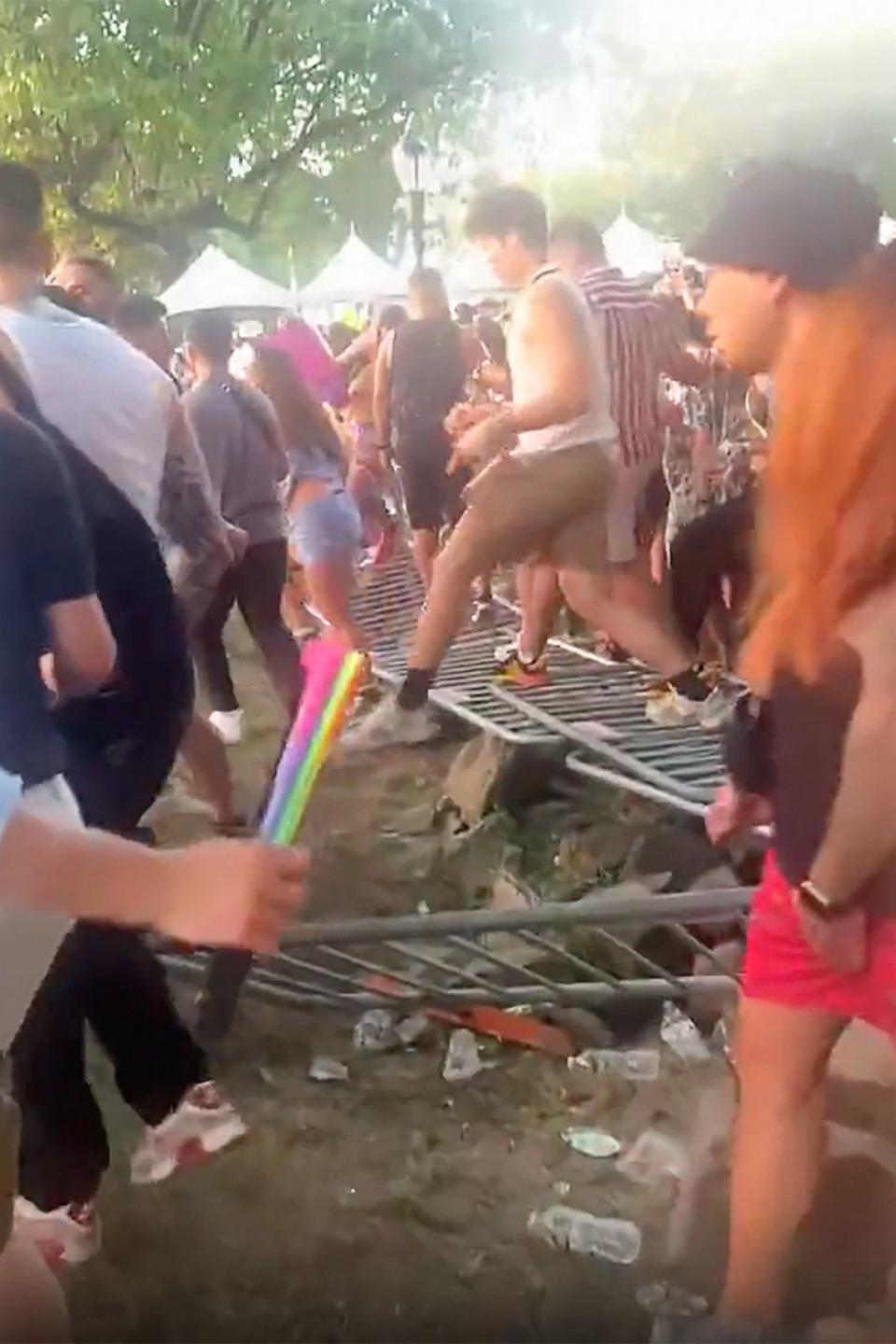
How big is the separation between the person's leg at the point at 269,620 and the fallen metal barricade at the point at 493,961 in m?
0.17

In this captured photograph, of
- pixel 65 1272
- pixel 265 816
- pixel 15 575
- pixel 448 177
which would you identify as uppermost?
pixel 448 177

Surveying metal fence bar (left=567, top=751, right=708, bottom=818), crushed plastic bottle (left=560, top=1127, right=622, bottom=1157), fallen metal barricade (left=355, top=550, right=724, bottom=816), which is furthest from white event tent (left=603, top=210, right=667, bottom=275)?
crushed plastic bottle (left=560, top=1127, right=622, bottom=1157)

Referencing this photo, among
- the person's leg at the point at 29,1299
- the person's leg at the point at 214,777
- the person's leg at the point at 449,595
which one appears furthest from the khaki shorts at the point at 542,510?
the person's leg at the point at 29,1299

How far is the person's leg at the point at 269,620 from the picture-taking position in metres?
1.00

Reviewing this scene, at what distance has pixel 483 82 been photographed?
968mm

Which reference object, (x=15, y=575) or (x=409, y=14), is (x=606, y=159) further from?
(x=15, y=575)

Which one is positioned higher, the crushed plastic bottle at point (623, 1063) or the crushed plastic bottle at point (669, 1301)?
the crushed plastic bottle at point (623, 1063)

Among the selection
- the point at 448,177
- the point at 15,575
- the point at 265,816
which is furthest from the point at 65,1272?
the point at 448,177

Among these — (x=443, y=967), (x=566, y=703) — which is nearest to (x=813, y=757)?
(x=566, y=703)

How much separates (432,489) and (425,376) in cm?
A: 8

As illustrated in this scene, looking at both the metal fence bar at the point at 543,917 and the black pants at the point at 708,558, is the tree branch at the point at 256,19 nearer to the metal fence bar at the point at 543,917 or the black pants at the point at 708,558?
the black pants at the point at 708,558

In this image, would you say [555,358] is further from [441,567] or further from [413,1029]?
[413,1029]

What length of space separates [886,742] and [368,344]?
1.39 feet

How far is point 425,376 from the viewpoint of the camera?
100 cm
